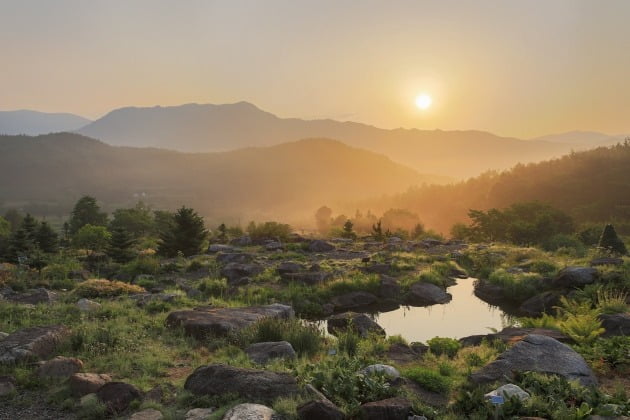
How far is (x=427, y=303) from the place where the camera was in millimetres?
17766

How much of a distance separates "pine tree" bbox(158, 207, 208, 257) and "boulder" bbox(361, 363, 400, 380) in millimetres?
21712

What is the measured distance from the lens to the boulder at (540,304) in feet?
52.4

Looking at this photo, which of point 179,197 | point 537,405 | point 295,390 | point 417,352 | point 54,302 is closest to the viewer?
point 537,405

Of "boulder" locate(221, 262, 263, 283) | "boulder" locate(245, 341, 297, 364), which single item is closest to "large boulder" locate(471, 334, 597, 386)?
"boulder" locate(245, 341, 297, 364)

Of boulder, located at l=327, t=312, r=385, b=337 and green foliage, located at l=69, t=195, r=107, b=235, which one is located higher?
green foliage, located at l=69, t=195, r=107, b=235

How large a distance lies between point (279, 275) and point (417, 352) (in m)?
10.6

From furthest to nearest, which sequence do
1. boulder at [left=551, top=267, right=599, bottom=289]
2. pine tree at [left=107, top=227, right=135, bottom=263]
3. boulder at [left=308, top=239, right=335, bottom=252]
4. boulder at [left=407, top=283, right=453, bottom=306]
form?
boulder at [left=308, top=239, right=335, bottom=252] < pine tree at [left=107, top=227, right=135, bottom=263] < boulder at [left=407, top=283, right=453, bottom=306] < boulder at [left=551, top=267, right=599, bottom=289]

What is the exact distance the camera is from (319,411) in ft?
18.5

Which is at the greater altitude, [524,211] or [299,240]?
[524,211]

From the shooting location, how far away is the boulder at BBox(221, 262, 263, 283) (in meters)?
20.1

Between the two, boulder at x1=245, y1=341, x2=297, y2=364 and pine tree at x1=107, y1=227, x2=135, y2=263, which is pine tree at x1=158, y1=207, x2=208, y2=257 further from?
boulder at x1=245, y1=341, x2=297, y2=364

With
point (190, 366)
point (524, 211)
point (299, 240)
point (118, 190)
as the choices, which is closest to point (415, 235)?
point (524, 211)

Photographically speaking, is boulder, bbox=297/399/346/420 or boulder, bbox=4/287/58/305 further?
boulder, bbox=4/287/58/305

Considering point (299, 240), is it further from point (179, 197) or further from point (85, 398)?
point (179, 197)
